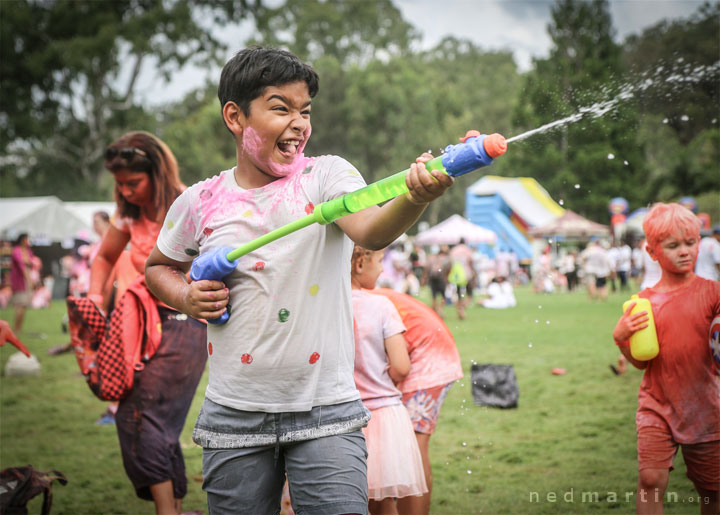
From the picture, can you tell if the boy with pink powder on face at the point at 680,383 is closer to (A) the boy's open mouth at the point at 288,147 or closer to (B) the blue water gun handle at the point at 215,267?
(A) the boy's open mouth at the point at 288,147

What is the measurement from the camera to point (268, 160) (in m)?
2.22

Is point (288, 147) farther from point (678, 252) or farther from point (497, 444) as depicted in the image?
point (497, 444)

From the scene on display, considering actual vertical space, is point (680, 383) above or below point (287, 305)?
below

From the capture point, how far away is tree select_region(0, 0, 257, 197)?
24688mm

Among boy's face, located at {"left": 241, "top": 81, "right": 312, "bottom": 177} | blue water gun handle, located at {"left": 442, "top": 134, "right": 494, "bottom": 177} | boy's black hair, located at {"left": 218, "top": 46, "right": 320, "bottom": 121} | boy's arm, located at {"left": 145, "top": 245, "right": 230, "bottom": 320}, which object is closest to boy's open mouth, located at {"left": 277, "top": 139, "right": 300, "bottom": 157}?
boy's face, located at {"left": 241, "top": 81, "right": 312, "bottom": 177}

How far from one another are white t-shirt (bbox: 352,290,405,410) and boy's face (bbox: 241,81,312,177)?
3.98 ft

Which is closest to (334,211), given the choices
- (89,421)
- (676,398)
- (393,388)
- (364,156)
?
(393,388)

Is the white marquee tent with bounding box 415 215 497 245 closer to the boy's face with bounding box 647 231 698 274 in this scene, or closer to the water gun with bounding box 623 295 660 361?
the boy's face with bounding box 647 231 698 274

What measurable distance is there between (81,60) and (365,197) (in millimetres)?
26585

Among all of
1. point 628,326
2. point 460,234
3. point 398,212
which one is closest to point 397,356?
point 628,326

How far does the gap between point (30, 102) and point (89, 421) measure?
2156 centimetres

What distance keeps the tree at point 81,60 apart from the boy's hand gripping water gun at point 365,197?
25.1 m

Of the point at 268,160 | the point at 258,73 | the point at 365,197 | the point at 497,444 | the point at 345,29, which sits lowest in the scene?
the point at 497,444

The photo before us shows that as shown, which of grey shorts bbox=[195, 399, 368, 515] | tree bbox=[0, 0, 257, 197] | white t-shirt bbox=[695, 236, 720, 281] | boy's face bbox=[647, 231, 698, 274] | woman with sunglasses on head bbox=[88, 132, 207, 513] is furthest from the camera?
tree bbox=[0, 0, 257, 197]
